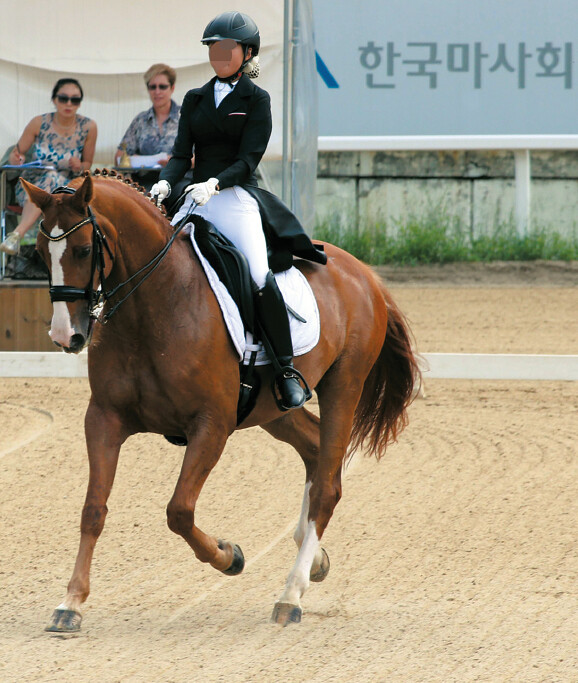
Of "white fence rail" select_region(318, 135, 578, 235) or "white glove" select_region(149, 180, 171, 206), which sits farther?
"white fence rail" select_region(318, 135, 578, 235)

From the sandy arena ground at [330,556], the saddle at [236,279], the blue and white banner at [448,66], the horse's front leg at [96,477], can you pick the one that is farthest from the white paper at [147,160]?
the horse's front leg at [96,477]

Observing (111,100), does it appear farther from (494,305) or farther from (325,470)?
(325,470)

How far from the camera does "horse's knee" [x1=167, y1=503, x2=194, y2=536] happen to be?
4.11 meters

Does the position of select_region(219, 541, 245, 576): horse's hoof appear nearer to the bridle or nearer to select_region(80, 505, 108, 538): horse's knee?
select_region(80, 505, 108, 538): horse's knee

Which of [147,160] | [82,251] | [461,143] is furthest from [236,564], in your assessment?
[461,143]

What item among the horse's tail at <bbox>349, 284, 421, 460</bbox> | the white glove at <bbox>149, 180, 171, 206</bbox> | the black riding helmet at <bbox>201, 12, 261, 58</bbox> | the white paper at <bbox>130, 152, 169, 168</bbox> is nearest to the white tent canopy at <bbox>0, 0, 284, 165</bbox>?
the white paper at <bbox>130, 152, 169, 168</bbox>

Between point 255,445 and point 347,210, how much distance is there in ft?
23.7

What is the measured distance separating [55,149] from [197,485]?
6.15 metres

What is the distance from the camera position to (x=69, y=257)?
12.7ft

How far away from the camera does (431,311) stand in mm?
12688

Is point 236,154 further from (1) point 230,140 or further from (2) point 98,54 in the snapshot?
(2) point 98,54

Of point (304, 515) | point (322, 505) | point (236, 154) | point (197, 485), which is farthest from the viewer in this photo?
point (304, 515)

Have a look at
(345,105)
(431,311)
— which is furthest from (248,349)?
(345,105)

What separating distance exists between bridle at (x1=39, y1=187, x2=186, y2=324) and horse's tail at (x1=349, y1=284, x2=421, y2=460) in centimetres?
170
